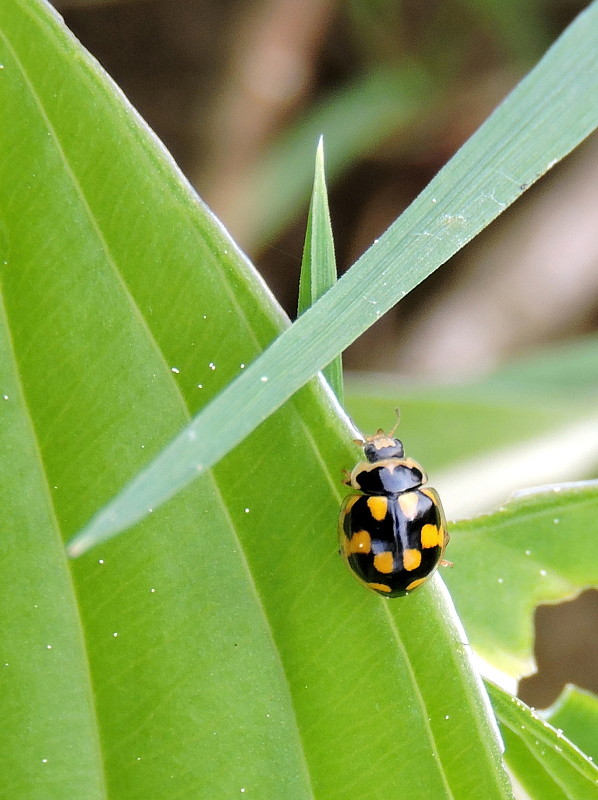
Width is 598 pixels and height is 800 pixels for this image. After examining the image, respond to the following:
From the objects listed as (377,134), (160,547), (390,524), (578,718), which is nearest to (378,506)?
(390,524)

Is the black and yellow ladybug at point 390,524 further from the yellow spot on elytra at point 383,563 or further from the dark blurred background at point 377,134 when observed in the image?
the dark blurred background at point 377,134

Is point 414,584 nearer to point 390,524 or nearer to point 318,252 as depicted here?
point 390,524

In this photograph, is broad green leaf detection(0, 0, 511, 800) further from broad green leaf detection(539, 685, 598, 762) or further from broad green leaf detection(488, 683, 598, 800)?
broad green leaf detection(539, 685, 598, 762)

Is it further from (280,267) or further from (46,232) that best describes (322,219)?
(280,267)

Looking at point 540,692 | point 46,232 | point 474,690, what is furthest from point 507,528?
point 540,692

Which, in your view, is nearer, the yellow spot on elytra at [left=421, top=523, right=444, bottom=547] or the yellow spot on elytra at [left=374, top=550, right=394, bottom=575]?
the yellow spot on elytra at [left=374, top=550, right=394, bottom=575]

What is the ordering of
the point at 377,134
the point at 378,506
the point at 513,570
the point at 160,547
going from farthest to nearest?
the point at 377,134 < the point at 513,570 < the point at 378,506 < the point at 160,547

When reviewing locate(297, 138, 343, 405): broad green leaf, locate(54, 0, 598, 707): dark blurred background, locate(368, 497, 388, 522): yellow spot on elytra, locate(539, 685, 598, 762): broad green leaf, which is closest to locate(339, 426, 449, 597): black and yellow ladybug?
locate(368, 497, 388, 522): yellow spot on elytra
